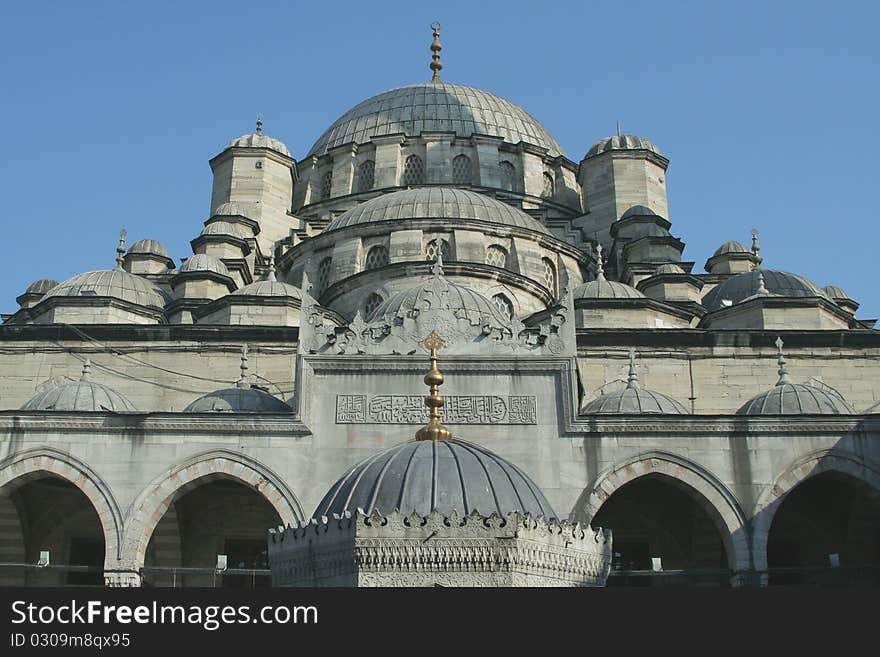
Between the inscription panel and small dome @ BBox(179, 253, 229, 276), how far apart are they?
37.8ft

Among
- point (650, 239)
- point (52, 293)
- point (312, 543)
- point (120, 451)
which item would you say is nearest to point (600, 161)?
point (650, 239)

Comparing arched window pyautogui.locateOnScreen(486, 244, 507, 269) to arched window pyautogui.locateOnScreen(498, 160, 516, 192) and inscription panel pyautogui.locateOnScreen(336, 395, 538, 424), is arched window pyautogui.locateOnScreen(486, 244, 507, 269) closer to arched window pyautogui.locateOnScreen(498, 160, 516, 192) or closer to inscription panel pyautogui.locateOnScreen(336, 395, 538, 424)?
arched window pyautogui.locateOnScreen(498, 160, 516, 192)

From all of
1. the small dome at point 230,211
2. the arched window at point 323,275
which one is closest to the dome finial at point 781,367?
the arched window at point 323,275

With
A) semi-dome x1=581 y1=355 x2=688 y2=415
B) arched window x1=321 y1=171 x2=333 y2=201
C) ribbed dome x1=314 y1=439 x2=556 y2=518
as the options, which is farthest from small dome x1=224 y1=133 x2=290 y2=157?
ribbed dome x1=314 y1=439 x2=556 y2=518

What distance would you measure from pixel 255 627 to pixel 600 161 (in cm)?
3252

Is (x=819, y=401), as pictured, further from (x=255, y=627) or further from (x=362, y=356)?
(x=255, y=627)

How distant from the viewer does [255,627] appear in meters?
7.34

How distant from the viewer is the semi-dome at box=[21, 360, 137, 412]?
2186 cm

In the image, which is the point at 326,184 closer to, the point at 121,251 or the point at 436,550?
the point at 121,251

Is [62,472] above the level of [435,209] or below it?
below

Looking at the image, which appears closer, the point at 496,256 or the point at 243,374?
the point at 243,374

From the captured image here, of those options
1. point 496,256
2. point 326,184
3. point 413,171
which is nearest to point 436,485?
point 496,256

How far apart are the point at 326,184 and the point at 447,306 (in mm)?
19758

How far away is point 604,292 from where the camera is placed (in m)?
27.5
